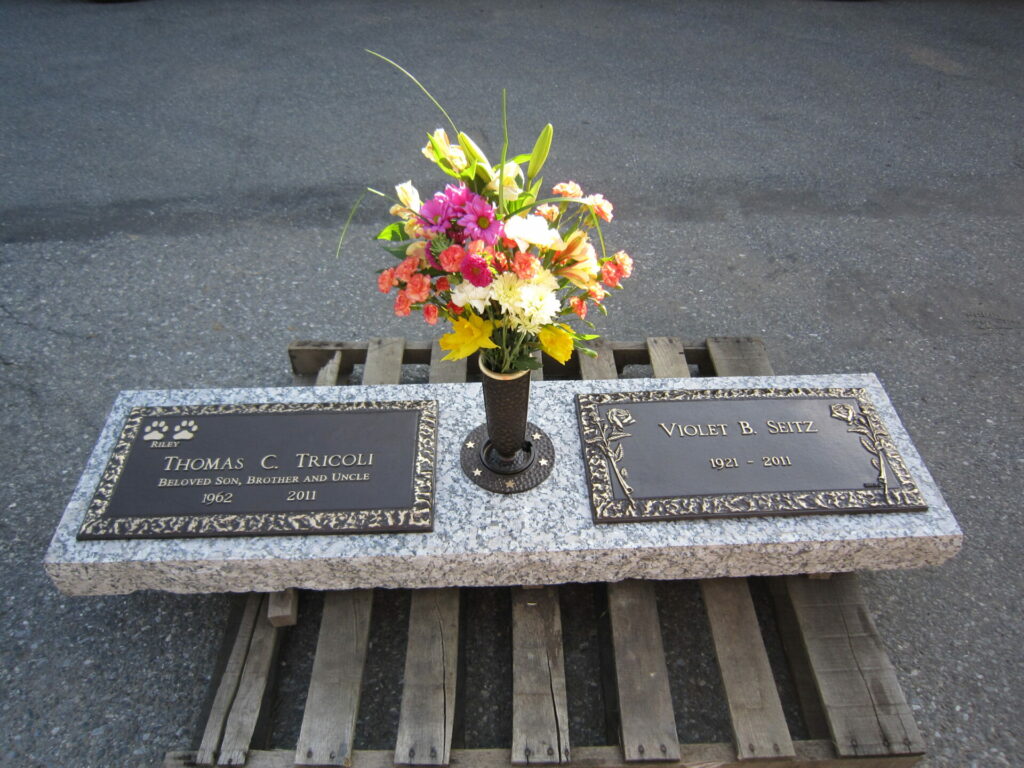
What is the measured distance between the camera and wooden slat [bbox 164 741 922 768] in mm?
1837

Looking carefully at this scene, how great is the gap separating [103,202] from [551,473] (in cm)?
339

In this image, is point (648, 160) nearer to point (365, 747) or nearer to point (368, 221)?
point (368, 221)

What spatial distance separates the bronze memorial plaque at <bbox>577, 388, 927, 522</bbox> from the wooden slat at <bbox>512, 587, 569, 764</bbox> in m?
0.37

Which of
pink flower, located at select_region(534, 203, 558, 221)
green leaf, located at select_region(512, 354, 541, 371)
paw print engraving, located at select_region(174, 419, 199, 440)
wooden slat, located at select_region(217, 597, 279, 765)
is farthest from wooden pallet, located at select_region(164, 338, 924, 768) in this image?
pink flower, located at select_region(534, 203, 558, 221)

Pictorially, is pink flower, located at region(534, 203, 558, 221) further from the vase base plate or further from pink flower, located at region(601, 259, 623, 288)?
the vase base plate

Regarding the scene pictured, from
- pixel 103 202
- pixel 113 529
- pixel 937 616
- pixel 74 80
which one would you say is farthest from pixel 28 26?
pixel 937 616

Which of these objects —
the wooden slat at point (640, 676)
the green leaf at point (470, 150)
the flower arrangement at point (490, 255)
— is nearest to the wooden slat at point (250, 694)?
the wooden slat at point (640, 676)

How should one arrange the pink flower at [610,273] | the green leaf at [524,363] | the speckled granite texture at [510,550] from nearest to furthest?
the pink flower at [610,273]
the green leaf at [524,363]
the speckled granite texture at [510,550]

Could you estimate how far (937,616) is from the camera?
7.54ft

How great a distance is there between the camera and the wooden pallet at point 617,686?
184 cm

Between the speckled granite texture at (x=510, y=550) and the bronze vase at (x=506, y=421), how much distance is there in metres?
0.11

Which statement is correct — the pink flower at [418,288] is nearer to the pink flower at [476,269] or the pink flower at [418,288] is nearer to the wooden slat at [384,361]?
the pink flower at [476,269]

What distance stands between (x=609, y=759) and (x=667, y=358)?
151 cm

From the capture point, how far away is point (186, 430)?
2264 millimetres
